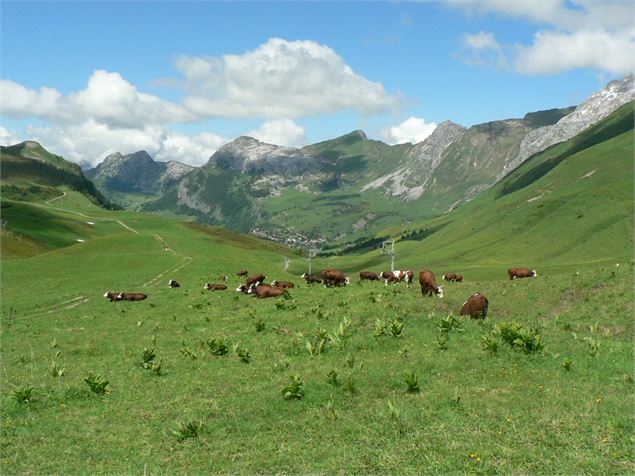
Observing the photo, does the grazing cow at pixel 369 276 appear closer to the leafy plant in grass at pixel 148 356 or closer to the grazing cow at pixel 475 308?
the grazing cow at pixel 475 308

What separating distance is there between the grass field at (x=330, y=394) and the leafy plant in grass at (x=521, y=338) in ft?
0.18

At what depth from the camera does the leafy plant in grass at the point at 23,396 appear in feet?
63.7

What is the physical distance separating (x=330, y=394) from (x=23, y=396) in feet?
39.7

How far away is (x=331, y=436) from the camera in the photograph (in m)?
14.8

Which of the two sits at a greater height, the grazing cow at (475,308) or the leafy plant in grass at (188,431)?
the grazing cow at (475,308)

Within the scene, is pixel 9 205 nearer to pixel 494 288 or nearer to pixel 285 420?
pixel 494 288

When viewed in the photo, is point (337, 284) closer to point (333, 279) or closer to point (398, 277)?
point (333, 279)

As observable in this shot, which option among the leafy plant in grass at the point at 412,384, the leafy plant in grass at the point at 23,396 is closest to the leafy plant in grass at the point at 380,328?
the leafy plant in grass at the point at 412,384

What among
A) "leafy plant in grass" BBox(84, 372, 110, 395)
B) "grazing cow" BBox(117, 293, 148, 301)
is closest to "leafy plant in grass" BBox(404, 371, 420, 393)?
"leafy plant in grass" BBox(84, 372, 110, 395)

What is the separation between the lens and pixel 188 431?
15836 mm

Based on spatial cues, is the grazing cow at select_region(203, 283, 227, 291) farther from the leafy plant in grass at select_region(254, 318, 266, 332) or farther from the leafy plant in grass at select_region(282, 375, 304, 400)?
the leafy plant in grass at select_region(282, 375, 304, 400)

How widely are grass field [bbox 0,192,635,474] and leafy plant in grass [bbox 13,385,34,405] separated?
0.29 ft

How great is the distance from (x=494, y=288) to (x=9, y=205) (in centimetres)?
19669

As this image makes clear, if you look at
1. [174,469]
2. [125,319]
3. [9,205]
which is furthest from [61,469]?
[9,205]
